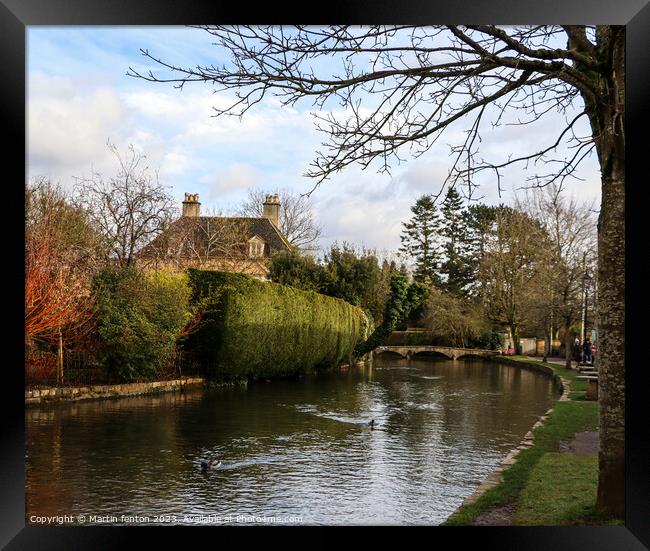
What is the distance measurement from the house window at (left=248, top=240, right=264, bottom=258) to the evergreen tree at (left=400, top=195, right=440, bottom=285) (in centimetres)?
1047

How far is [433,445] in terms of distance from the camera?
10.3 m

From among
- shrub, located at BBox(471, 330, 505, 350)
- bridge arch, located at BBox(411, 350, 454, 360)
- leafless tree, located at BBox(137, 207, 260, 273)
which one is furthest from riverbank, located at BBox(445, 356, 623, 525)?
bridge arch, located at BBox(411, 350, 454, 360)

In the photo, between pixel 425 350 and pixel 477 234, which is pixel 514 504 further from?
pixel 425 350

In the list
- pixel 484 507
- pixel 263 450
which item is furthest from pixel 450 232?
pixel 484 507

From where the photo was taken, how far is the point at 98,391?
564 inches

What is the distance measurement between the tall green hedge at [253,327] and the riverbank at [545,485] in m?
9.23

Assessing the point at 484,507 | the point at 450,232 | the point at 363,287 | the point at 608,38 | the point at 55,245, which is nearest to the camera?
the point at 608,38

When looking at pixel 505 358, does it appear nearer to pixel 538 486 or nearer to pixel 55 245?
pixel 55 245

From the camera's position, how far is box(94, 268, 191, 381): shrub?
48.8 feet

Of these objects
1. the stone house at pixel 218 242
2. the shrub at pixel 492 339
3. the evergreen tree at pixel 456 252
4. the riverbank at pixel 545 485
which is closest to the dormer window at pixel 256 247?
the stone house at pixel 218 242
